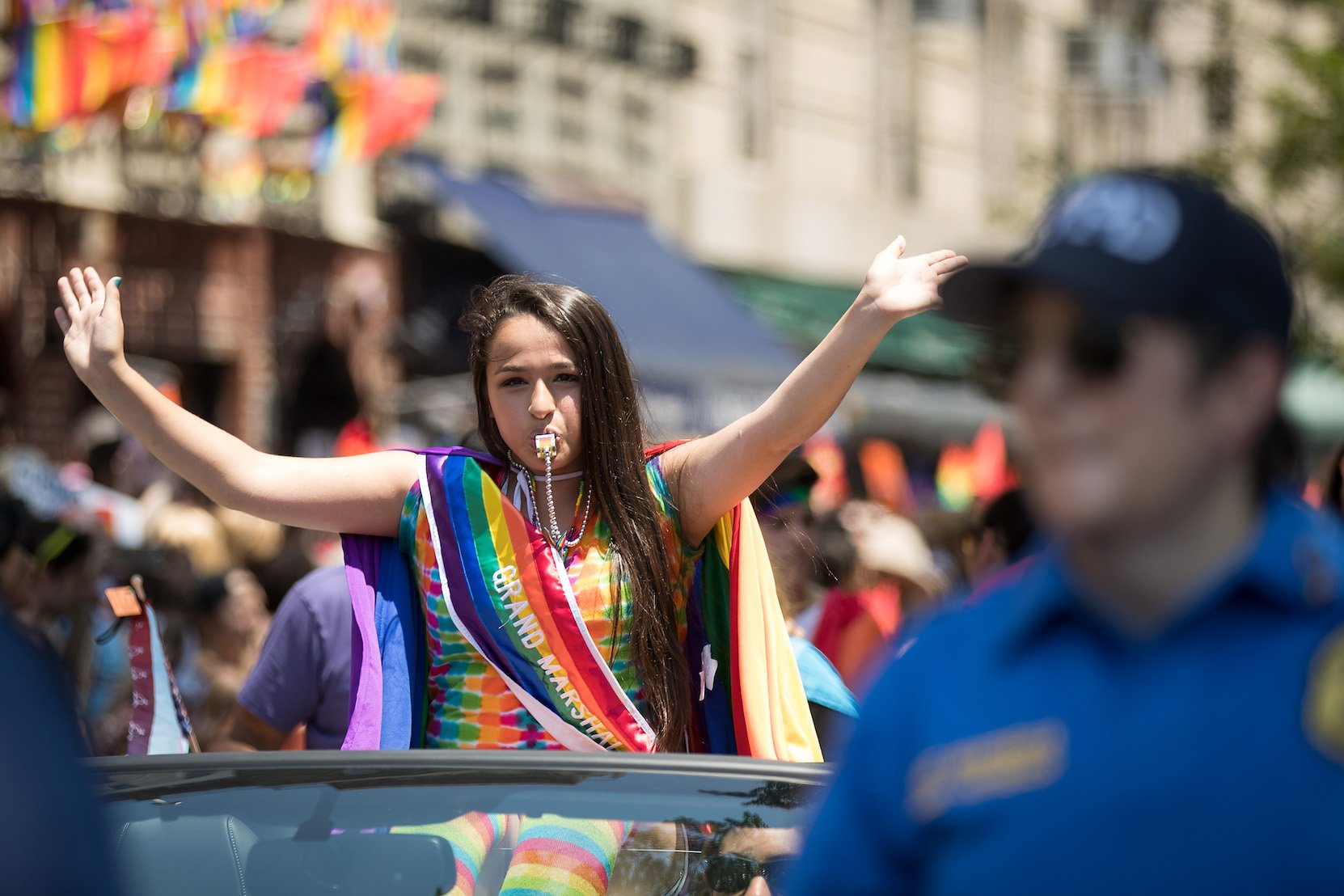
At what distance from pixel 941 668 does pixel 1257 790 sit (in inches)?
11.2

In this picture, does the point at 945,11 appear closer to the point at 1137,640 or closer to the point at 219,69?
the point at 219,69

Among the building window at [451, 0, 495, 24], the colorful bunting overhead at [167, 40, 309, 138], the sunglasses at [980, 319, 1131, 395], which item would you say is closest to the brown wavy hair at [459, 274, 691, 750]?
the sunglasses at [980, 319, 1131, 395]

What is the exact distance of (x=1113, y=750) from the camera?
1428mm

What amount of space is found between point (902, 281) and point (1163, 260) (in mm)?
1523

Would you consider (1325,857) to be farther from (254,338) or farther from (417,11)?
(417,11)

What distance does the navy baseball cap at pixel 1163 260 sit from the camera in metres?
1.47

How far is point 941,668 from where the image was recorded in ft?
5.11

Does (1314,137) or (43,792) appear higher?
(1314,137)

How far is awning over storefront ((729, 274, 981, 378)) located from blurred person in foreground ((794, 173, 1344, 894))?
15.8 metres

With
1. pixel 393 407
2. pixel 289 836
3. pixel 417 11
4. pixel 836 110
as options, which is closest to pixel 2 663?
pixel 289 836

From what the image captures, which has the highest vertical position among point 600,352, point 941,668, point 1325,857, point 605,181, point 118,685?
point 605,181

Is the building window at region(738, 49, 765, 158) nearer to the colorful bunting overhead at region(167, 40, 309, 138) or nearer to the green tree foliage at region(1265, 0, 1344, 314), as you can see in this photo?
the green tree foliage at region(1265, 0, 1344, 314)

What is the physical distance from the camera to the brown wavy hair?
11.0 feet

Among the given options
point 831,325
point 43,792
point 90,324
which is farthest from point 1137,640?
point 831,325
